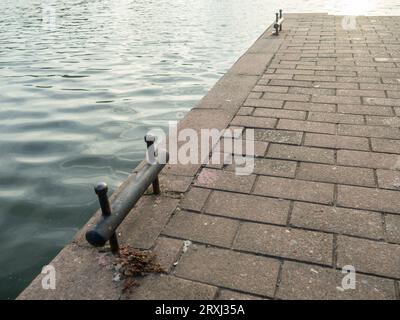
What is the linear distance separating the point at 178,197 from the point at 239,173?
580 millimetres

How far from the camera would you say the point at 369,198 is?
2539mm

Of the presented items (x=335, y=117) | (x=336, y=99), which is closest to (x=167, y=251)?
(x=335, y=117)

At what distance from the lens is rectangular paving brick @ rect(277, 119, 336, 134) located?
3.59m

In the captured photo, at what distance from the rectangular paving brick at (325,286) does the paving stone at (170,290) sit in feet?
1.27

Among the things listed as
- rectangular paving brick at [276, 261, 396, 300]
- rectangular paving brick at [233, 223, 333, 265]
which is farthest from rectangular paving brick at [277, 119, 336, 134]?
rectangular paving brick at [276, 261, 396, 300]

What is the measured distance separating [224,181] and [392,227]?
120 cm

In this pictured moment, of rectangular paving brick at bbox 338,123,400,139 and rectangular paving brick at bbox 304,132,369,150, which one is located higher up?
rectangular paving brick at bbox 338,123,400,139

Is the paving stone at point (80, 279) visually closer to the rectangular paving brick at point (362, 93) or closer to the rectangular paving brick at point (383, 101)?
the rectangular paving brick at point (383, 101)

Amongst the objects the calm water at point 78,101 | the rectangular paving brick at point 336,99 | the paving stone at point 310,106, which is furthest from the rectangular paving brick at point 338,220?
the rectangular paving brick at point 336,99

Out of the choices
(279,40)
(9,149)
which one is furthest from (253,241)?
(279,40)

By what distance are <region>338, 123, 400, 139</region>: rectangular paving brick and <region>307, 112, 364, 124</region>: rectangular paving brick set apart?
0.13m

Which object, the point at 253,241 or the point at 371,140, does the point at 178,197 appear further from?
the point at 371,140

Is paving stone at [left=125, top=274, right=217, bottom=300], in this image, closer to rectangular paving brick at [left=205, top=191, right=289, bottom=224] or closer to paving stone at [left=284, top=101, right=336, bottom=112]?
rectangular paving brick at [left=205, top=191, right=289, bottom=224]

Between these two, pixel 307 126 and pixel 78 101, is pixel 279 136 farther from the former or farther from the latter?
pixel 78 101
